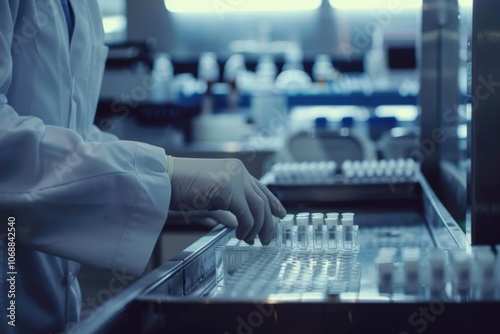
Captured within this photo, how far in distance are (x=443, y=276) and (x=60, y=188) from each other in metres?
0.57

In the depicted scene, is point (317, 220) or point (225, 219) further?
point (225, 219)

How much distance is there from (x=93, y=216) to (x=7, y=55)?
322 millimetres

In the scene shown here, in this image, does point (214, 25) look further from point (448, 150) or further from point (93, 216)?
point (93, 216)

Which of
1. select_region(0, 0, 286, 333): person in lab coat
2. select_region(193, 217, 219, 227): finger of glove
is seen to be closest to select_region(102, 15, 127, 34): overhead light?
select_region(193, 217, 219, 227): finger of glove

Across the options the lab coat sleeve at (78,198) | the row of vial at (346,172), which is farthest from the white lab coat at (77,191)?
the row of vial at (346,172)

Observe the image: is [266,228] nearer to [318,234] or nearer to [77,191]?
[318,234]

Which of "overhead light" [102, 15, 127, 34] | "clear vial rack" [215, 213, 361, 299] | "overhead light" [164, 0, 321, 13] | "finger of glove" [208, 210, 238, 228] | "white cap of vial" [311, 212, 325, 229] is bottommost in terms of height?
"finger of glove" [208, 210, 238, 228]

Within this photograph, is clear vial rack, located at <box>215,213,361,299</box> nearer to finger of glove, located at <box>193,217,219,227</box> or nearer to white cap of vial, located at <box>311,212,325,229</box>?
white cap of vial, located at <box>311,212,325,229</box>

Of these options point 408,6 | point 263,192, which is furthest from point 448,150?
point 408,6

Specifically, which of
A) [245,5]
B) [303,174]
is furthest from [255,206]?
[245,5]

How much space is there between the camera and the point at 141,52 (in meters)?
4.43

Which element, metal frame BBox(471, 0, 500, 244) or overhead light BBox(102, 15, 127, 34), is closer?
metal frame BBox(471, 0, 500, 244)

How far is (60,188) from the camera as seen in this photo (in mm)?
990

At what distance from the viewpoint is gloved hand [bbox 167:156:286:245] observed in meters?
1.08
